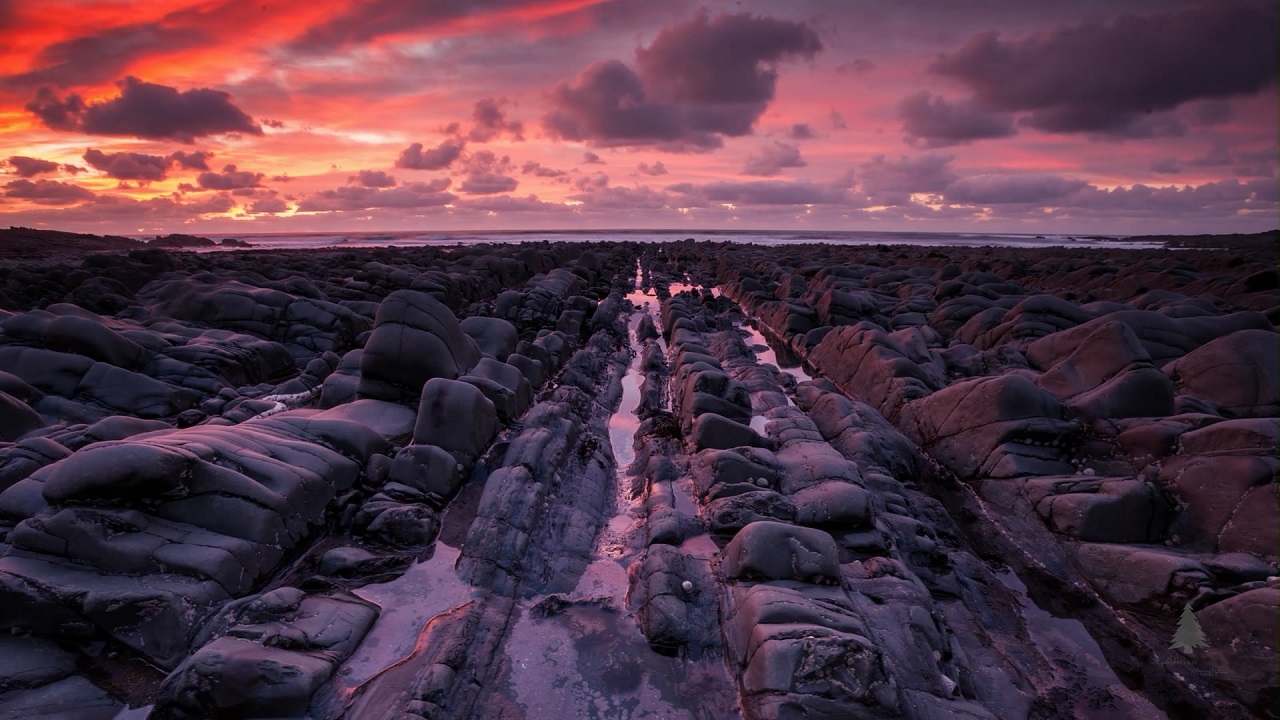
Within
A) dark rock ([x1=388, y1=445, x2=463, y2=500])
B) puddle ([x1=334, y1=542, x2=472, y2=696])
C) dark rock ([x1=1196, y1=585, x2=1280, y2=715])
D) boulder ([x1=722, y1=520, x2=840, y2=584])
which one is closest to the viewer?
dark rock ([x1=1196, y1=585, x2=1280, y2=715])

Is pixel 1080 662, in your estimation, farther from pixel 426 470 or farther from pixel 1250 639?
pixel 426 470

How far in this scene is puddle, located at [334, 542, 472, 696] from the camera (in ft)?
17.0

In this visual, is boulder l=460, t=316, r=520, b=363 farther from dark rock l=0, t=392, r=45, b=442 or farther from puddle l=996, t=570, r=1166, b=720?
puddle l=996, t=570, r=1166, b=720

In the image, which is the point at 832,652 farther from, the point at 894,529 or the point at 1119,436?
the point at 1119,436

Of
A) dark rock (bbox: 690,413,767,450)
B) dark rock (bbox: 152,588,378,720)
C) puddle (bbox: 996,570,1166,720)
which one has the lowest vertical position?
puddle (bbox: 996,570,1166,720)

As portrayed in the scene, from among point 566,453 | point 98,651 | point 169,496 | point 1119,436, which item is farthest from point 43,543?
point 1119,436

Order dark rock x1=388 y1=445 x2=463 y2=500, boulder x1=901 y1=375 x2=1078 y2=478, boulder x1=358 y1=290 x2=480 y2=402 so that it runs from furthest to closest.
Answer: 1. boulder x1=358 y1=290 x2=480 y2=402
2. boulder x1=901 y1=375 x2=1078 y2=478
3. dark rock x1=388 y1=445 x2=463 y2=500

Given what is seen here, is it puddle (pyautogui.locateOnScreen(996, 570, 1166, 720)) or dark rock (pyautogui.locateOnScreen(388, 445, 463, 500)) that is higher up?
dark rock (pyautogui.locateOnScreen(388, 445, 463, 500))

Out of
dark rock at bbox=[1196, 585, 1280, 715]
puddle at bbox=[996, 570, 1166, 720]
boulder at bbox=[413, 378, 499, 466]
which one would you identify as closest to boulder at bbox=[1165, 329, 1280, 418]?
dark rock at bbox=[1196, 585, 1280, 715]

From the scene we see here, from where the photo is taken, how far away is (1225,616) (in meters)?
5.43

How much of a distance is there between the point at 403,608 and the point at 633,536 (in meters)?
2.98

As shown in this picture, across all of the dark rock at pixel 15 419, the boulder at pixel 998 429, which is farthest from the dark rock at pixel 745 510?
the dark rock at pixel 15 419

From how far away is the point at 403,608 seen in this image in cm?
604

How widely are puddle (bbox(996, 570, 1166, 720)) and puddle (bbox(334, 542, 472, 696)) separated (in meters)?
6.23
